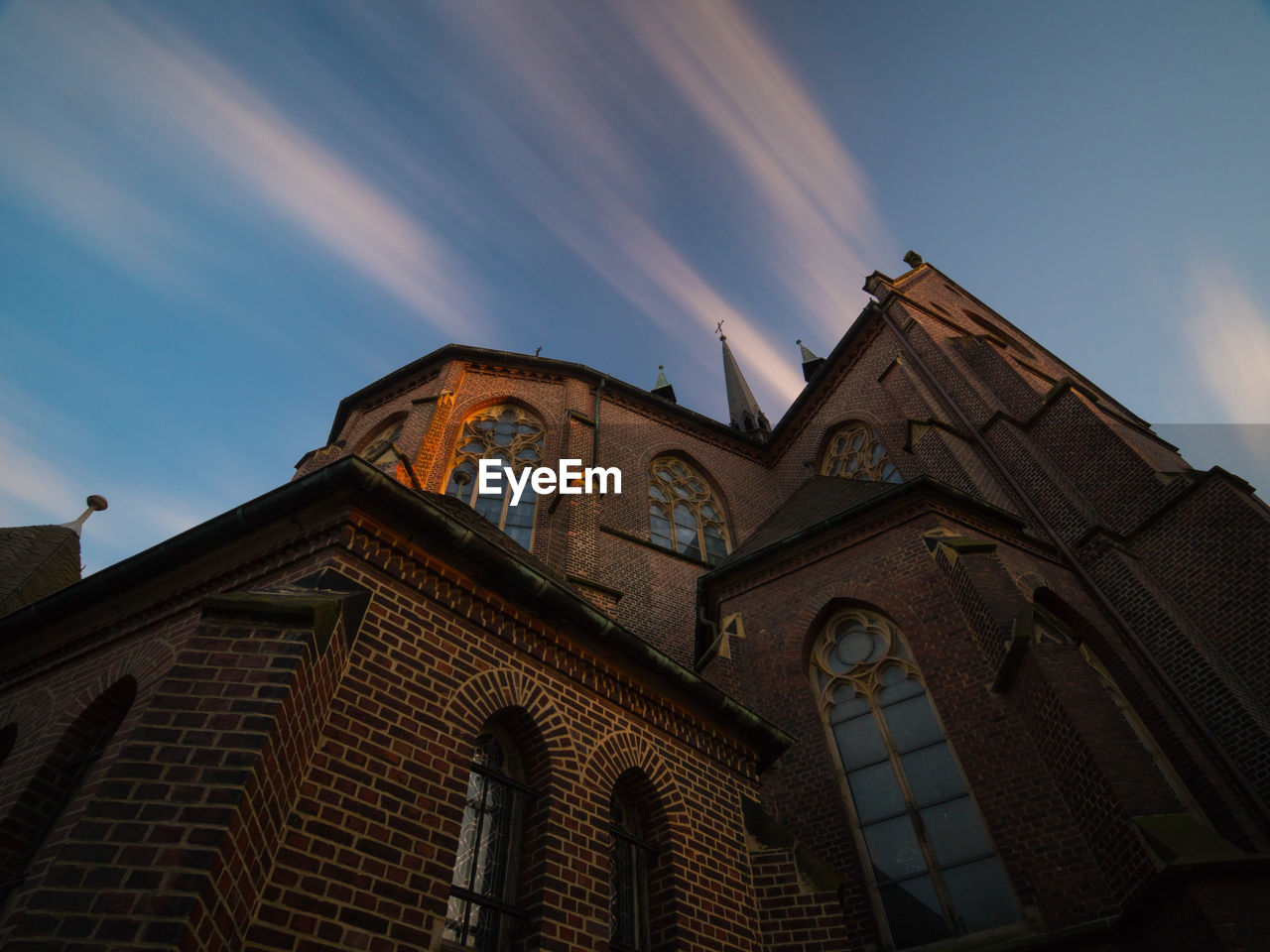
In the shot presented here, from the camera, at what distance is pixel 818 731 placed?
8.78m

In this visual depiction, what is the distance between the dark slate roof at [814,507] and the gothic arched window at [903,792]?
1843 mm

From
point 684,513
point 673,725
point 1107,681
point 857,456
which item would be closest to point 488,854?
point 673,725

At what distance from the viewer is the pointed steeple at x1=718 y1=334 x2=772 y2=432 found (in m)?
28.8

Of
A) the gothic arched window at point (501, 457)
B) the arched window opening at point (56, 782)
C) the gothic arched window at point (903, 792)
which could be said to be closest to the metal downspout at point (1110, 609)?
the gothic arched window at point (903, 792)

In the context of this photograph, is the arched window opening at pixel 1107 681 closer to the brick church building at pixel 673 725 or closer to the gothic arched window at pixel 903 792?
the brick church building at pixel 673 725

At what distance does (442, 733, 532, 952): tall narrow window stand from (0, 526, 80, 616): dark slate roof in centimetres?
919

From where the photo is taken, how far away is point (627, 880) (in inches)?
229

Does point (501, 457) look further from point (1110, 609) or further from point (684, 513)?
point (1110, 609)

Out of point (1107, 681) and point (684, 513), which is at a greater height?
point (684, 513)

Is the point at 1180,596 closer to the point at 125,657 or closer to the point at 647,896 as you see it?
the point at 647,896

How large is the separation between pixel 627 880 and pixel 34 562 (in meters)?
11.7

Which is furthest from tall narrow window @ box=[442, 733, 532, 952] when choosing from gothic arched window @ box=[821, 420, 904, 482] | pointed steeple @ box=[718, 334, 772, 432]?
pointed steeple @ box=[718, 334, 772, 432]

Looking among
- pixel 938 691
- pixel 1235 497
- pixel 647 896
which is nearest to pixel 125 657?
pixel 647 896

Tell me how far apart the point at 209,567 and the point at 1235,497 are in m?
11.2
